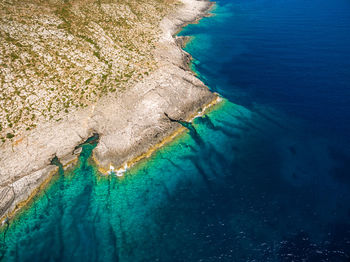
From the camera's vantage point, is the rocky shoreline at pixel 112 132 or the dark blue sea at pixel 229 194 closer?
the dark blue sea at pixel 229 194

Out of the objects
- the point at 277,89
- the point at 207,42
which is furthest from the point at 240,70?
the point at 207,42

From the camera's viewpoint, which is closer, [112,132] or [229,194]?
[229,194]

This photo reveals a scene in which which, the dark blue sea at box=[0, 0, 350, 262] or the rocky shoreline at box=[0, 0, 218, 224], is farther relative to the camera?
the rocky shoreline at box=[0, 0, 218, 224]

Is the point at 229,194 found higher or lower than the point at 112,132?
lower

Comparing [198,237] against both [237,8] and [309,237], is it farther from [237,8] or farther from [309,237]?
[237,8]
